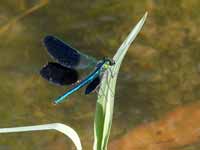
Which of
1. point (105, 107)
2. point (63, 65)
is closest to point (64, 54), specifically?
point (63, 65)

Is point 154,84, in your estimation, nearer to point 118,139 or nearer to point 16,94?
point 118,139

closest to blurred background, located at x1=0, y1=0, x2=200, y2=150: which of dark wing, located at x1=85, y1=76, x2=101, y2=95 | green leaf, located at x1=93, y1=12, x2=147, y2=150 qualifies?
dark wing, located at x1=85, y1=76, x2=101, y2=95

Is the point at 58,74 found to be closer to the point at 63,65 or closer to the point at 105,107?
the point at 63,65

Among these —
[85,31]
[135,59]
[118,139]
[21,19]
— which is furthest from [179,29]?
[21,19]

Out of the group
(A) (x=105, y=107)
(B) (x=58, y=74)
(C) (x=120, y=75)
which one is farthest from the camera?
(C) (x=120, y=75)

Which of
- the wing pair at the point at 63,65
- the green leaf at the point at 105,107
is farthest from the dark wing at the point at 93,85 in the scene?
the green leaf at the point at 105,107

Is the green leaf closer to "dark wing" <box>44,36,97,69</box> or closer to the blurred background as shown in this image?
"dark wing" <box>44,36,97,69</box>
